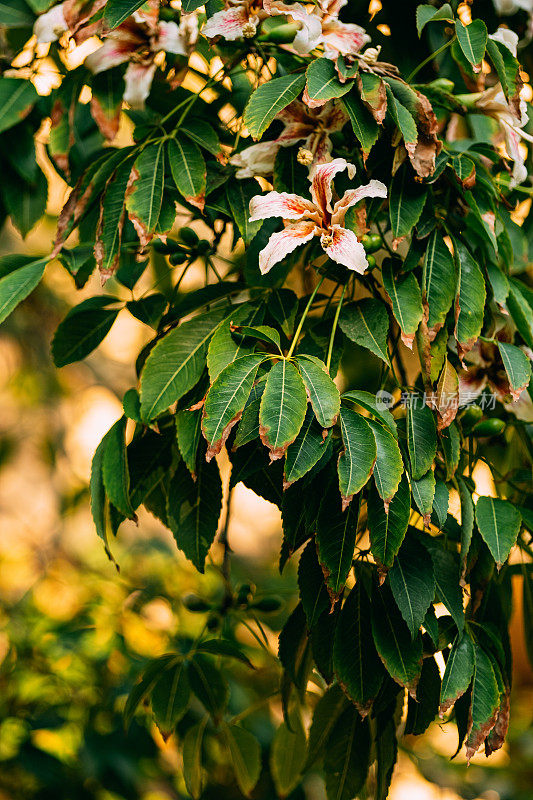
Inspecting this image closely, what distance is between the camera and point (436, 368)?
638 millimetres

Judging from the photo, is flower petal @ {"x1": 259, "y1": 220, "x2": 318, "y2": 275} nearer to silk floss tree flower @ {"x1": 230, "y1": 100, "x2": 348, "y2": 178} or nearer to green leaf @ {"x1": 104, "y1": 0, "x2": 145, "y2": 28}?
silk floss tree flower @ {"x1": 230, "y1": 100, "x2": 348, "y2": 178}

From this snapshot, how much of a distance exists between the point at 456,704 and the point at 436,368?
30 cm

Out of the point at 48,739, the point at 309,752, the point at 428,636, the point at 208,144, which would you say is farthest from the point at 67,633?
the point at 208,144

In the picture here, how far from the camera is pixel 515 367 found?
2.16 ft

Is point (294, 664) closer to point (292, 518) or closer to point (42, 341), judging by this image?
point (292, 518)

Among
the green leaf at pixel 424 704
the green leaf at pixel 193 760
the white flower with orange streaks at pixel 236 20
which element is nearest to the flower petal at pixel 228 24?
the white flower with orange streaks at pixel 236 20

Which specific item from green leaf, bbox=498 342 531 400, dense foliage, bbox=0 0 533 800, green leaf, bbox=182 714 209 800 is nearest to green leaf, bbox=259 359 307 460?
dense foliage, bbox=0 0 533 800

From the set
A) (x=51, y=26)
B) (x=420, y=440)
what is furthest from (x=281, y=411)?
(x=51, y=26)

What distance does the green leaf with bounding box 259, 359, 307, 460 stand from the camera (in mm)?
516

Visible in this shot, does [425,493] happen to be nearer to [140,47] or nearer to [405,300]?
[405,300]

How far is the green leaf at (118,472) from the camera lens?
657mm

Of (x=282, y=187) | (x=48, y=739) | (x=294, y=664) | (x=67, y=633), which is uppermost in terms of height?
(x=282, y=187)

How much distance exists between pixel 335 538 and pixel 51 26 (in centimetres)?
56

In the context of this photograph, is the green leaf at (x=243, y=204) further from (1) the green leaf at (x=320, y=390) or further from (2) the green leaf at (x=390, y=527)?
(2) the green leaf at (x=390, y=527)
